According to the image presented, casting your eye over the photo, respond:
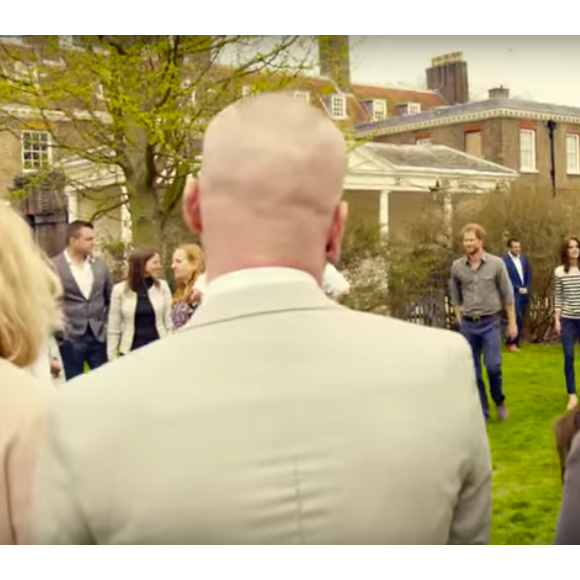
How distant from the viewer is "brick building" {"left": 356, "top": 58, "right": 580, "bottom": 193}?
54.0 feet

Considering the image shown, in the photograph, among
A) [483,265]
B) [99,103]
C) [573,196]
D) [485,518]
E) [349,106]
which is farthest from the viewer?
[573,196]

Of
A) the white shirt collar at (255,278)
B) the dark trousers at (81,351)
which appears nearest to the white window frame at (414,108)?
the dark trousers at (81,351)

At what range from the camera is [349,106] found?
45.6 ft

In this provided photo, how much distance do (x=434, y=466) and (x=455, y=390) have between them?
0.13 m

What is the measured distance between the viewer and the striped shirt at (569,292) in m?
8.59

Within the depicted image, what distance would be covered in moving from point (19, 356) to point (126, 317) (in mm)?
5826

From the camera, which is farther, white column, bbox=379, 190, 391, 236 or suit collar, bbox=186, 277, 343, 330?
white column, bbox=379, 190, 391, 236

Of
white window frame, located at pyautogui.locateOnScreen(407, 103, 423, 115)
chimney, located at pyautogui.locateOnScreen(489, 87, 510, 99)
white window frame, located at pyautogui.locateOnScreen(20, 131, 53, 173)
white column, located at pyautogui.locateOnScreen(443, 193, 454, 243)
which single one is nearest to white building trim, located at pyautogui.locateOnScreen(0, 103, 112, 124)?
white window frame, located at pyautogui.locateOnScreen(20, 131, 53, 173)

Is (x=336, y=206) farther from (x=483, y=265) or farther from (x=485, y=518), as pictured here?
(x=483, y=265)

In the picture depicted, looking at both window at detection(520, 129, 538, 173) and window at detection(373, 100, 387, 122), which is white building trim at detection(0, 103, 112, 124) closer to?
window at detection(373, 100, 387, 122)

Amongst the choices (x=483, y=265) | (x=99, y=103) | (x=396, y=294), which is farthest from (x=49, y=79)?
(x=483, y=265)

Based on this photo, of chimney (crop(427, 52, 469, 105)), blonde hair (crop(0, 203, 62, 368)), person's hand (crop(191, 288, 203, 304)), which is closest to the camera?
blonde hair (crop(0, 203, 62, 368))

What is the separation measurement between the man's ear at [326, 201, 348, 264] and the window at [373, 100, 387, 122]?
47.4ft

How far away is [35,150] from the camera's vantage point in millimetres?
14477
